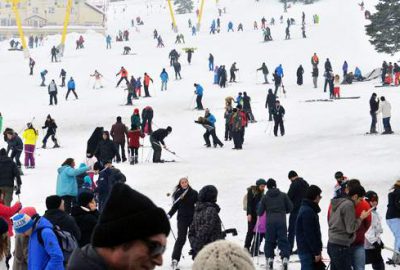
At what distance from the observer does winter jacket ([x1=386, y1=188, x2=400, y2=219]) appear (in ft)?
39.2

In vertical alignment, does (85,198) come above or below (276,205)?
above

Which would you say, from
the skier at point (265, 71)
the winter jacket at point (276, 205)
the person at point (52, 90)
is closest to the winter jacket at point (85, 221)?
the winter jacket at point (276, 205)

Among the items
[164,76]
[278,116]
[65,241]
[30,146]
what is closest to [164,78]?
[164,76]

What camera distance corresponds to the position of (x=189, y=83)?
4491cm

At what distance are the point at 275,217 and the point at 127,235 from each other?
28.6ft

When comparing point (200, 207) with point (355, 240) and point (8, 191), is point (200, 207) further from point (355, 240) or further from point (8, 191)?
point (8, 191)

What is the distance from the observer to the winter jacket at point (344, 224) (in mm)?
9398

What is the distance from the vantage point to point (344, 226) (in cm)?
943

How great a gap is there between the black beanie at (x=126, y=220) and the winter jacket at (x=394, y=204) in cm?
951

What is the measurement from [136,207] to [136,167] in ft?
65.3

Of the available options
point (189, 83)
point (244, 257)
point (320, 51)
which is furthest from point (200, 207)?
point (320, 51)

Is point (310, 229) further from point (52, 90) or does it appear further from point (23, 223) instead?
point (52, 90)

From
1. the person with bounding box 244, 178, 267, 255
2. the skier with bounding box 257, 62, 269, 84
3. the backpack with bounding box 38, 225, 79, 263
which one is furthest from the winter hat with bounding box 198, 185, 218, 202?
the skier with bounding box 257, 62, 269, 84

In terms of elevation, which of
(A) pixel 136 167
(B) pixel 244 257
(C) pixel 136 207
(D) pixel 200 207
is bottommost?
(A) pixel 136 167
